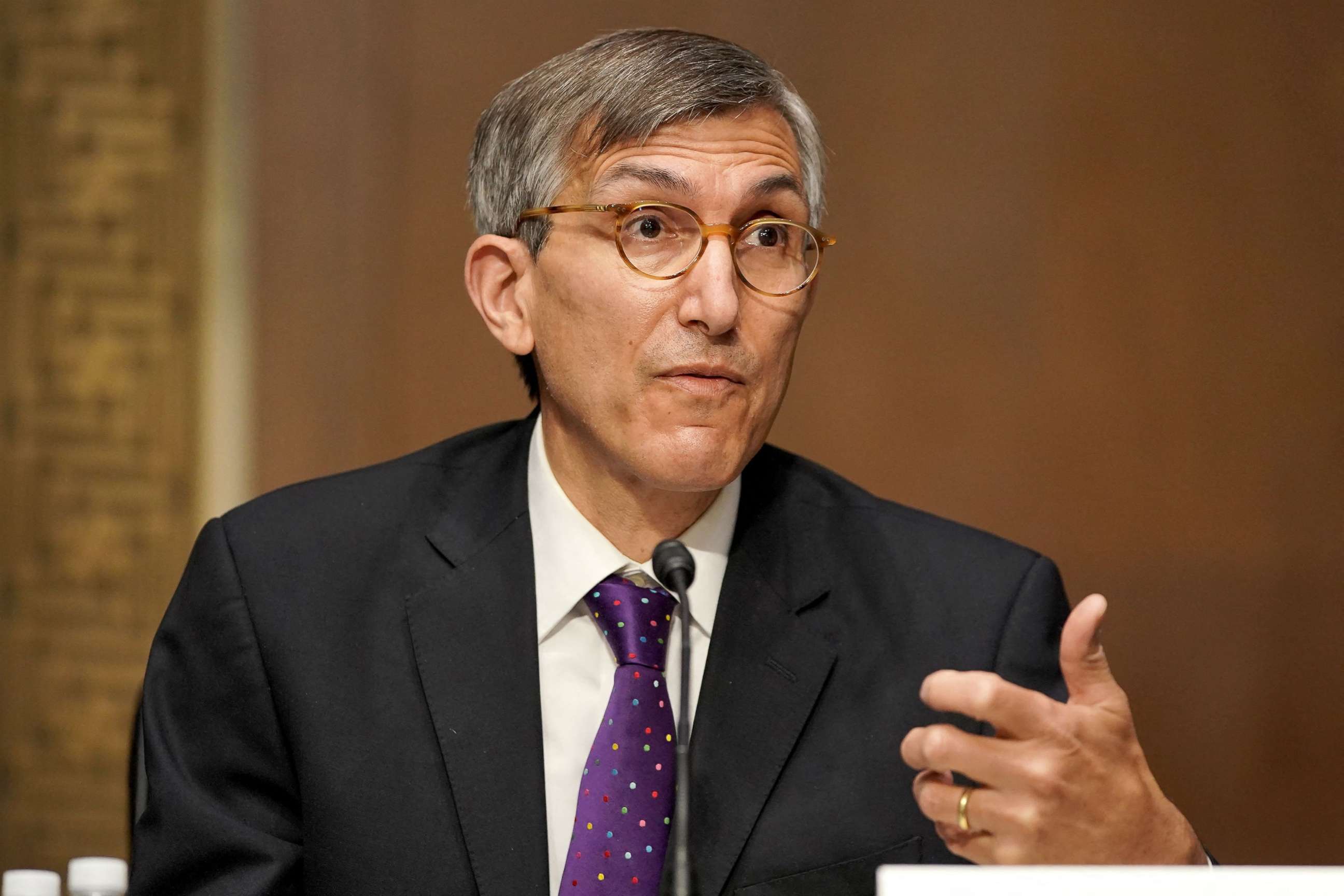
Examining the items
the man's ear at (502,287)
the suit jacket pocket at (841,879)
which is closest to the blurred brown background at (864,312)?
the man's ear at (502,287)

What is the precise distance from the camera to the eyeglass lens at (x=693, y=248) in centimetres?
171

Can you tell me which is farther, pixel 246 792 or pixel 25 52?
pixel 25 52

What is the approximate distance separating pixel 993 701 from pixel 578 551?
2.23 ft

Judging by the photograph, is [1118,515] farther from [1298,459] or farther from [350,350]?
[350,350]

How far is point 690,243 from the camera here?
1717 millimetres

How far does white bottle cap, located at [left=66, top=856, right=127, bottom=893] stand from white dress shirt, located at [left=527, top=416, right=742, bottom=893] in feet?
1.53

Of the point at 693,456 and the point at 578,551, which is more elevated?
the point at 693,456

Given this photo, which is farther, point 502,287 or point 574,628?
point 502,287

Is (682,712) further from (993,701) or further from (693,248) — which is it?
(693,248)

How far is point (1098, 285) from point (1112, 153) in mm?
284

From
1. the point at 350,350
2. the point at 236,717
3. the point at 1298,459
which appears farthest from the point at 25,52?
the point at 1298,459

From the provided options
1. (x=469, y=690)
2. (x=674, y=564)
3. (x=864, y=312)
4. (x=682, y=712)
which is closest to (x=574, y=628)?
(x=469, y=690)

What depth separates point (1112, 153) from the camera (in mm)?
2979

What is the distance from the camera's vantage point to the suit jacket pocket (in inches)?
62.3
